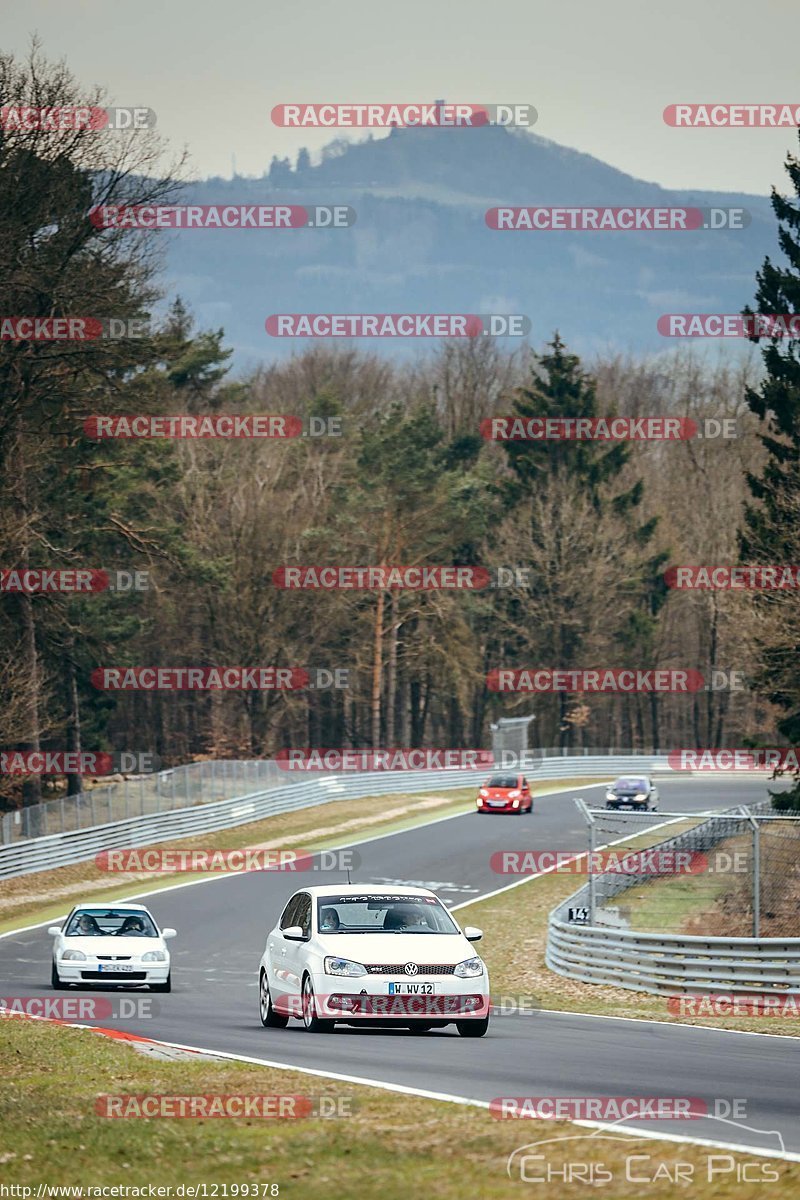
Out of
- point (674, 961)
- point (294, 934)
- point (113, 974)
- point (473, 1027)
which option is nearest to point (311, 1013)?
point (294, 934)

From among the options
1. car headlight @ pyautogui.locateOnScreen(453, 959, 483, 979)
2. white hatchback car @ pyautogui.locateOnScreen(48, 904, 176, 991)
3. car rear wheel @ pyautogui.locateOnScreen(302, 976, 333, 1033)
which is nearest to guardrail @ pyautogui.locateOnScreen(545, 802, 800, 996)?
white hatchback car @ pyautogui.locateOnScreen(48, 904, 176, 991)

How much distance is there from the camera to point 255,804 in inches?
2104

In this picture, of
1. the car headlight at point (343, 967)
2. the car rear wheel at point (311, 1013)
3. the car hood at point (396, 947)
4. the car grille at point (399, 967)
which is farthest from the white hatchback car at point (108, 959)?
the car grille at point (399, 967)

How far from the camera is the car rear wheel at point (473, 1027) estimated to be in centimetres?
1573

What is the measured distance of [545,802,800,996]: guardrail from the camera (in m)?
21.8

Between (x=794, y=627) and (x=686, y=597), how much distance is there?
54316 mm

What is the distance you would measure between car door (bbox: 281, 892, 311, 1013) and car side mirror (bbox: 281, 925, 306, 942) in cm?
3

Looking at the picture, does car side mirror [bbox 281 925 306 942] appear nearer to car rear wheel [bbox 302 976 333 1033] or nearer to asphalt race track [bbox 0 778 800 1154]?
car rear wheel [bbox 302 976 333 1033]

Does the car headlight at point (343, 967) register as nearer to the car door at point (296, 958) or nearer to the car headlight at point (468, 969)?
the car door at point (296, 958)

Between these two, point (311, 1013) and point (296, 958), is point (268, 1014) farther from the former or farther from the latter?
point (311, 1013)

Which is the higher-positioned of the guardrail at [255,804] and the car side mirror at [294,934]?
the car side mirror at [294,934]

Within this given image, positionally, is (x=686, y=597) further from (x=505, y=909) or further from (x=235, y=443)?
(x=505, y=909)

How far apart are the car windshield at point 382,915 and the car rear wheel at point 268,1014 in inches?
49.2

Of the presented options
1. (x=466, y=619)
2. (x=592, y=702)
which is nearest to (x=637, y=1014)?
(x=466, y=619)
